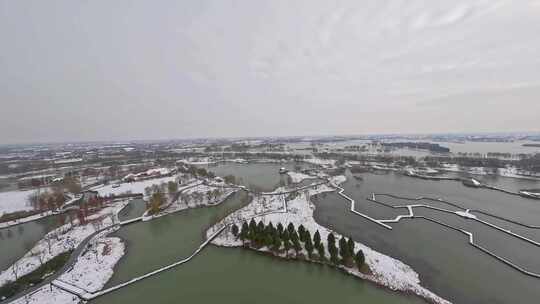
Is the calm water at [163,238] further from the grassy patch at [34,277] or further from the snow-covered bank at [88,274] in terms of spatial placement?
the grassy patch at [34,277]

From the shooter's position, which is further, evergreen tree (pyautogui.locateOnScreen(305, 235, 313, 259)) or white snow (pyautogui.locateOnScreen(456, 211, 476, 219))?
white snow (pyautogui.locateOnScreen(456, 211, 476, 219))

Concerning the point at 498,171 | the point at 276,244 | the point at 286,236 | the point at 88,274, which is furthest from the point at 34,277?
the point at 498,171

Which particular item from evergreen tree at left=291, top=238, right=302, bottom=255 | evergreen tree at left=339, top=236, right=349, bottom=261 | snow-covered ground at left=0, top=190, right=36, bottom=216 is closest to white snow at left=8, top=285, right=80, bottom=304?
evergreen tree at left=291, top=238, right=302, bottom=255

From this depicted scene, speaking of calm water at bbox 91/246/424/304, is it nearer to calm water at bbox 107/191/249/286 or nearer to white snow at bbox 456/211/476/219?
calm water at bbox 107/191/249/286

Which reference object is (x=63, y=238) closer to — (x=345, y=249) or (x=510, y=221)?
(x=345, y=249)

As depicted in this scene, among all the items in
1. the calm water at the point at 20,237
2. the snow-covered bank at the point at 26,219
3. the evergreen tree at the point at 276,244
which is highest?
the evergreen tree at the point at 276,244

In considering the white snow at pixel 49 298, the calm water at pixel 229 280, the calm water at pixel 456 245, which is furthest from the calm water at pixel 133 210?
the calm water at pixel 456 245
